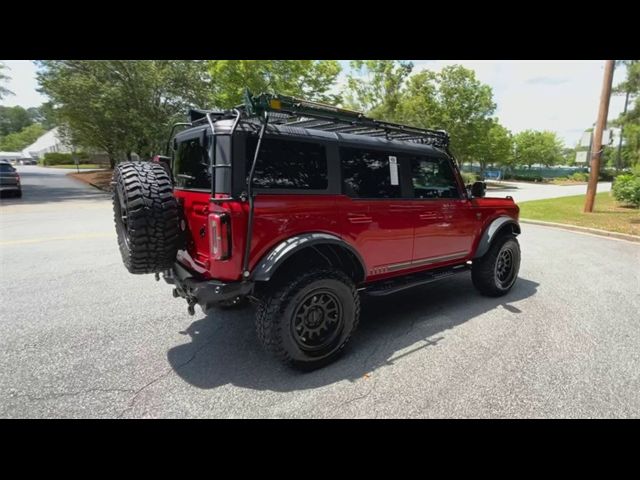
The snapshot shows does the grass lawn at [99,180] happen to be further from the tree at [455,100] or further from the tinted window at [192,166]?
the tree at [455,100]

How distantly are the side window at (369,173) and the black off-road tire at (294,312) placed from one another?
2.85 ft

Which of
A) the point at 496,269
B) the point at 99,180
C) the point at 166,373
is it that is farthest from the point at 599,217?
the point at 99,180

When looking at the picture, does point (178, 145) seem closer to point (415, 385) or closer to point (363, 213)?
point (363, 213)

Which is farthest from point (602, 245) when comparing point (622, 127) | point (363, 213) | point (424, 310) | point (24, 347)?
point (622, 127)

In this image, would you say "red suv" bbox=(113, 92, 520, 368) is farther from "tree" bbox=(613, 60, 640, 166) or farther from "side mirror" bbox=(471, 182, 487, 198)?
"tree" bbox=(613, 60, 640, 166)

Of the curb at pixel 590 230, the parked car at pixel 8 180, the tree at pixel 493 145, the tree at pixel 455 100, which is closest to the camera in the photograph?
the curb at pixel 590 230

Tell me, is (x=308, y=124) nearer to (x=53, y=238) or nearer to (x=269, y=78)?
(x=53, y=238)

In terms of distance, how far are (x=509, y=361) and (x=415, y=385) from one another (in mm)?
991

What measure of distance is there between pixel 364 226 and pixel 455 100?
26.4 meters

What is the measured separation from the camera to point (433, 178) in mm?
4016

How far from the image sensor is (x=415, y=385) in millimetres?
2699

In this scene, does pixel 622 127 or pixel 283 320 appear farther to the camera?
pixel 622 127

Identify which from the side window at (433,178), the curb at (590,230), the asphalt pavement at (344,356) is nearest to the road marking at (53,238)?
the asphalt pavement at (344,356)

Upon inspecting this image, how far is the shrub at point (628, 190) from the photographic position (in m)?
12.4
